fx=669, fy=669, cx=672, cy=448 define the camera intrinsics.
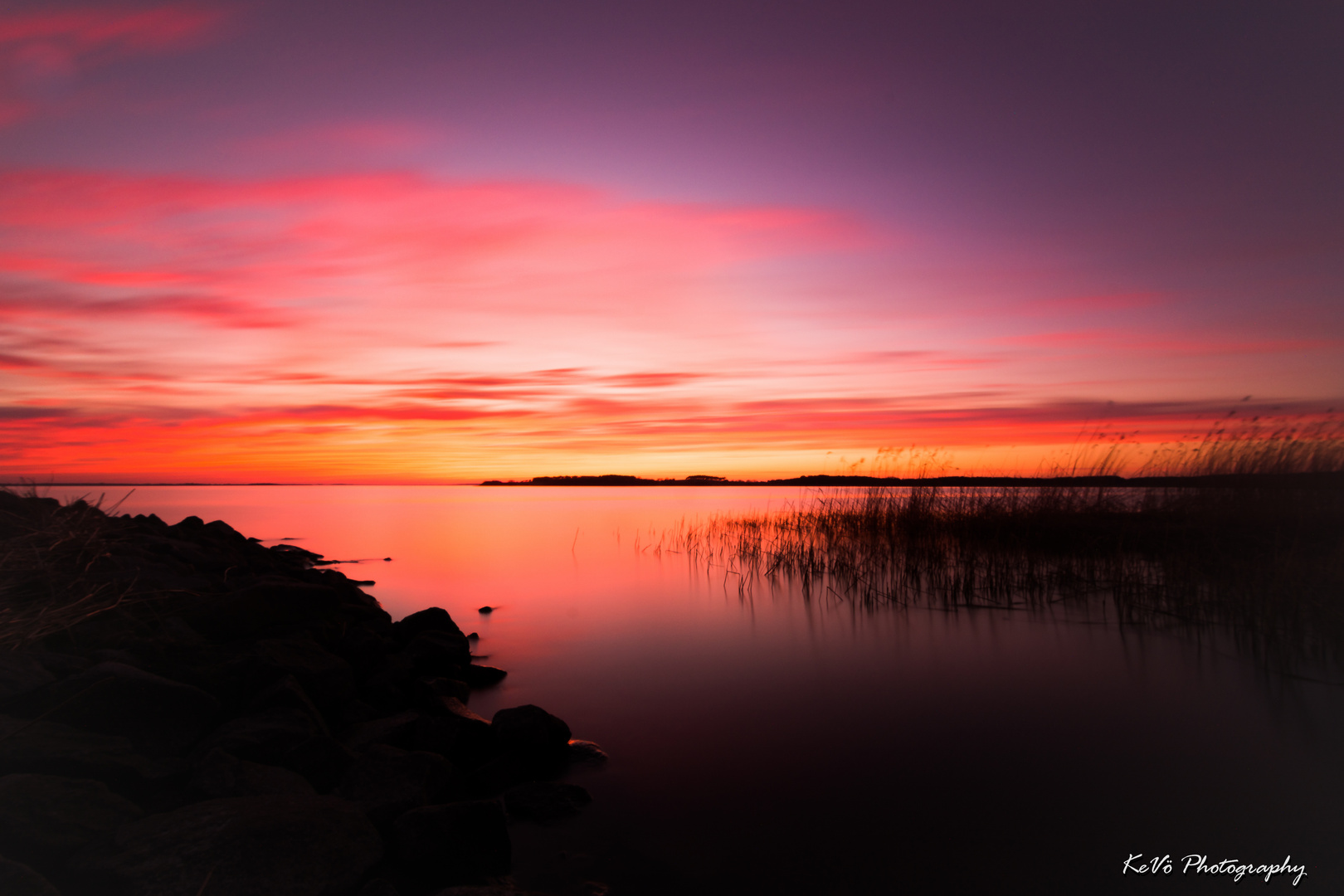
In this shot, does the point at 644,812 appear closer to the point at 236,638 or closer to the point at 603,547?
the point at 236,638

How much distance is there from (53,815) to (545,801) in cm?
274

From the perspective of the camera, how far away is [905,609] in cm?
1163

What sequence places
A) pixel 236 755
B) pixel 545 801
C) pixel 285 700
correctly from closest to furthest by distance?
pixel 236 755 → pixel 545 801 → pixel 285 700

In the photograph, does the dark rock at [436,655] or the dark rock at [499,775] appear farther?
the dark rock at [436,655]

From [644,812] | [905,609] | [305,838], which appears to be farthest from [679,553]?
[305,838]

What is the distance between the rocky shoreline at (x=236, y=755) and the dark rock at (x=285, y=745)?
1 cm

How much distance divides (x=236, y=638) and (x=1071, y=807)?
742 centimetres

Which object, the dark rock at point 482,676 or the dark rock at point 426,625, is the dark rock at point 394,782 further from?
the dark rock at point 426,625

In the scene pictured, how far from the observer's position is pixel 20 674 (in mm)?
4449

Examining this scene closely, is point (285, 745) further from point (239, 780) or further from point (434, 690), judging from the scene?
point (434, 690)

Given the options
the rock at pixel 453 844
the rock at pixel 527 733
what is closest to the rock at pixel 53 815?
the rock at pixel 453 844

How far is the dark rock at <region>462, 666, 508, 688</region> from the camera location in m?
8.51

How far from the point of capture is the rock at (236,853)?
3.15 metres

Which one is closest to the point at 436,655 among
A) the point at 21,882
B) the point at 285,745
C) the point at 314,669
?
the point at 314,669
